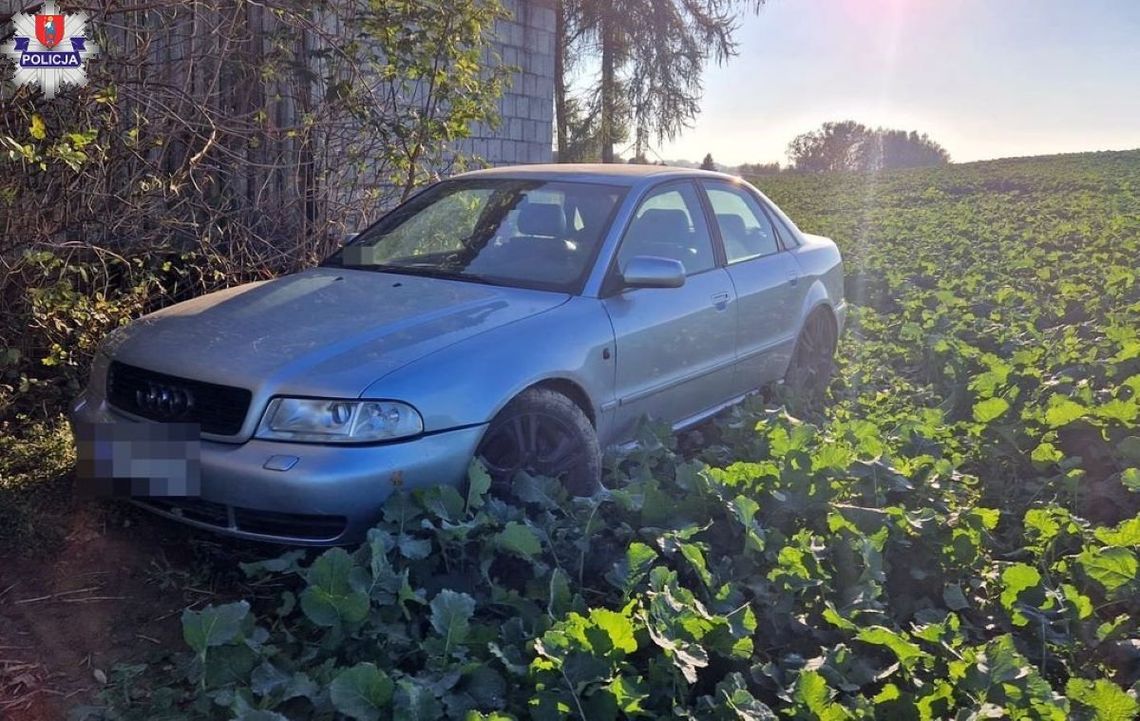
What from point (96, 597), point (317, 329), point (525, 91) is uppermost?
point (525, 91)

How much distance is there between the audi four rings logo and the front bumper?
194 mm

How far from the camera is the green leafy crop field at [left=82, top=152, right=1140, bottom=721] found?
2.49 metres

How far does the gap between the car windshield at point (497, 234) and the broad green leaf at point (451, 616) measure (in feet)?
5.53

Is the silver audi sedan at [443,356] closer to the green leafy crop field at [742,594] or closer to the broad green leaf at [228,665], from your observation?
the green leafy crop field at [742,594]

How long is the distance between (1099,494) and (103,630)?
392 centimetres

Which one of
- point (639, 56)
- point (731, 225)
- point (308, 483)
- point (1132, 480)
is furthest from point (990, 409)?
point (639, 56)

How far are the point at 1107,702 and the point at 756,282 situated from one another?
9.83 feet

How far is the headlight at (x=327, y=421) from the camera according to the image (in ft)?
10.2

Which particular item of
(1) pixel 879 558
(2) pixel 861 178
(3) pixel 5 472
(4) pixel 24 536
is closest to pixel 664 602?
(1) pixel 879 558

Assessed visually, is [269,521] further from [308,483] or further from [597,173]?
[597,173]

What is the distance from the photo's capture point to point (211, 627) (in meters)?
2.57

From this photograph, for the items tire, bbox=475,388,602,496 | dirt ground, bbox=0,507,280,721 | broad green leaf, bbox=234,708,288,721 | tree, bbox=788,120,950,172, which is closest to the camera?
broad green leaf, bbox=234,708,288,721

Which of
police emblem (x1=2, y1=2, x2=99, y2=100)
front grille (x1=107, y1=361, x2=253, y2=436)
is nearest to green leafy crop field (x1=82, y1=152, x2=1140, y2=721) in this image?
front grille (x1=107, y1=361, x2=253, y2=436)

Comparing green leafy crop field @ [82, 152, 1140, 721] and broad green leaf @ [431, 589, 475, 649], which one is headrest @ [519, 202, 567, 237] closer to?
green leafy crop field @ [82, 152, 1140, 721]
